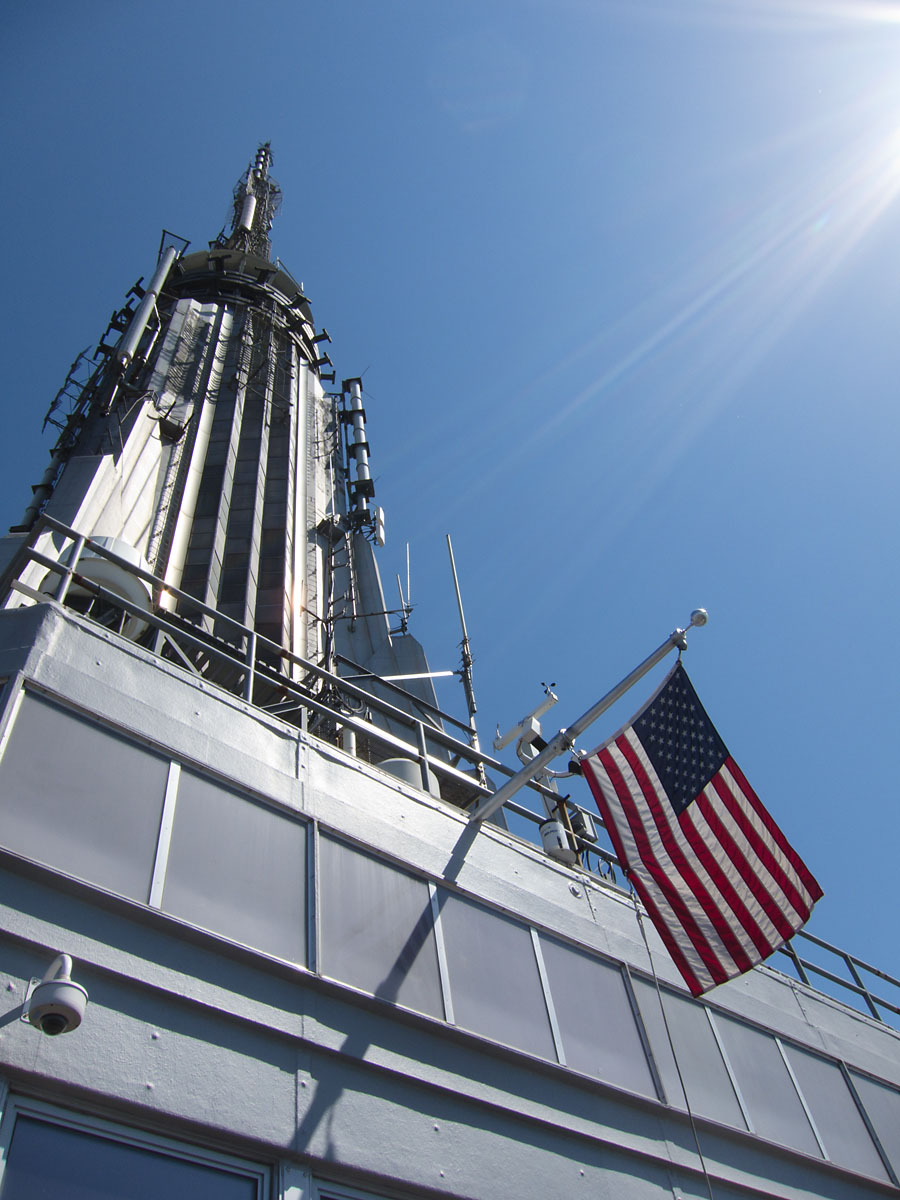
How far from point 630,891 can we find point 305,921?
5.45 m

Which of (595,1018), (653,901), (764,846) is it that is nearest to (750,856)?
(764,846)

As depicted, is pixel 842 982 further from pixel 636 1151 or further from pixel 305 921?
pixel 305 921

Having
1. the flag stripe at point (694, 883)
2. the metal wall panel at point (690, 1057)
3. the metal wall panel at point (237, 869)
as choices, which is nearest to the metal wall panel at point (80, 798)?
the metal wall panel at point (237, 869)

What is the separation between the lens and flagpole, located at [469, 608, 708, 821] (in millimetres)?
10094

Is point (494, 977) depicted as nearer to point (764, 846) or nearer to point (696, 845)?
point (696, 845)

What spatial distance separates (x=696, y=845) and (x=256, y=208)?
137 feet

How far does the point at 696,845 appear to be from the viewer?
30.8 feet

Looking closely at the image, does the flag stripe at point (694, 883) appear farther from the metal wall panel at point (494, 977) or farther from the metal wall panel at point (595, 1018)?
the metal wall panel at point (494, 977)

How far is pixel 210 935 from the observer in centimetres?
694


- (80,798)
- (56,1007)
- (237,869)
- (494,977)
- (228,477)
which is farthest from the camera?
(228,477)

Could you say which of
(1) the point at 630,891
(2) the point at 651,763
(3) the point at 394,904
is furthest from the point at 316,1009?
(1) the point at 630,891

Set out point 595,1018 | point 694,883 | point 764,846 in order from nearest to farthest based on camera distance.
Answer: point 694,883 < point 595,1018 < point 764,846

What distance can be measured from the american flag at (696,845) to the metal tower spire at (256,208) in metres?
35.3

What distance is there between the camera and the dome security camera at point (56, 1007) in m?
5.29
